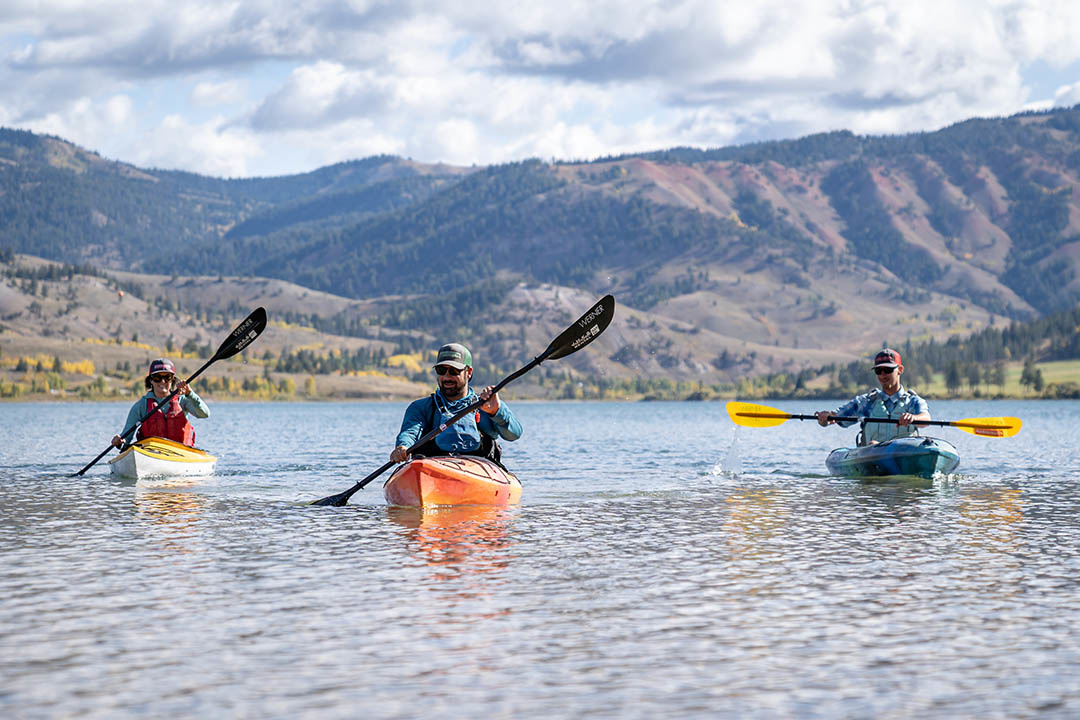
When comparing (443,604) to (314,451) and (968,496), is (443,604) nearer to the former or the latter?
(968,496)

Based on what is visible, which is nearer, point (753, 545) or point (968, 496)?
point (753, 545)

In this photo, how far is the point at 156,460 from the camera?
1519 inches

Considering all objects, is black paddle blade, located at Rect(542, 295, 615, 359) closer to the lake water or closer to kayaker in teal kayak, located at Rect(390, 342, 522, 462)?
kayaker in teal kayak, located at Rect(390, 342, 522, 462)

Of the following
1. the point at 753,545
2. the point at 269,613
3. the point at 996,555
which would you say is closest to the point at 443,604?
the point at 269,613

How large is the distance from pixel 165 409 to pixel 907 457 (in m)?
22.0

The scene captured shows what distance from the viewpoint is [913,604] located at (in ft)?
55.0

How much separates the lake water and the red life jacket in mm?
6563

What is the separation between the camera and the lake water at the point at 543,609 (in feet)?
40.4

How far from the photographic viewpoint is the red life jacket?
39.0m

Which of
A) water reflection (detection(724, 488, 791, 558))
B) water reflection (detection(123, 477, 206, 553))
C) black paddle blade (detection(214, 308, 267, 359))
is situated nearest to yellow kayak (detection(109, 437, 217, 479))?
water reflection (detection(123, 477, 206, 553))

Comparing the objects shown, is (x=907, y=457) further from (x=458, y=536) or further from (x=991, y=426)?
(x=458, y=536)

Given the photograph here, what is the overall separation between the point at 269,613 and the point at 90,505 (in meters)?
16.7

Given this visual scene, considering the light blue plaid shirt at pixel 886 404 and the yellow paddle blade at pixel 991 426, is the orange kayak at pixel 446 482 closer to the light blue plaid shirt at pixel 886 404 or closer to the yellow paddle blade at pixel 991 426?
the light blue plaid shirt at pixel 886 404

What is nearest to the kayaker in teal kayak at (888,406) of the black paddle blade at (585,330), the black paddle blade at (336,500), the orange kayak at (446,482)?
the black paddle blade at (585,330)
